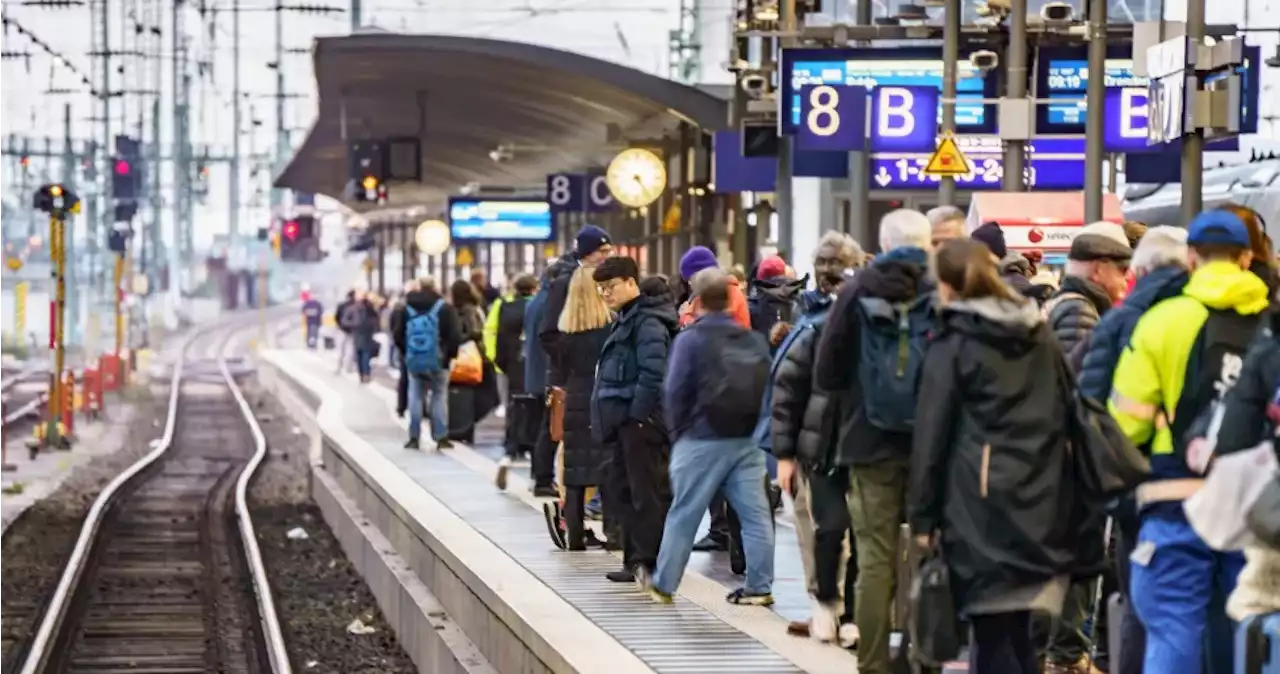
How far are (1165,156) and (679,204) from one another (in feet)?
44.4

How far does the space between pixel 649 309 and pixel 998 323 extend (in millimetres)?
5526

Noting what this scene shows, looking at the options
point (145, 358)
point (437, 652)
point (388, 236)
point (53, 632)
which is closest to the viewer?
point (437, 652)

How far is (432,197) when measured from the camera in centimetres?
→ 6631

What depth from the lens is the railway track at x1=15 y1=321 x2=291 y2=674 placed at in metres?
17.1

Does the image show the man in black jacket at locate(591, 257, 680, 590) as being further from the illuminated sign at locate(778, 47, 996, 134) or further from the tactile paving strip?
the illuminated sign at locate(778, 47, 996, 134)

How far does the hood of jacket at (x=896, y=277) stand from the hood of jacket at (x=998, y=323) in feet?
4.91

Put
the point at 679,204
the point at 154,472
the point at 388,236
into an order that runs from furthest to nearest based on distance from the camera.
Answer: the point at 388,236 < the point at 679,204 < the point at 154,472

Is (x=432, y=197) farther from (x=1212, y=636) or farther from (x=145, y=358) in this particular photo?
(x=1212, y=636)

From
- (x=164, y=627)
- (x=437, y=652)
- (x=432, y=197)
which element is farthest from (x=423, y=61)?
(x=432, y=197)

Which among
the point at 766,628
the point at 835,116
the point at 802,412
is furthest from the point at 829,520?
the point at 835,116

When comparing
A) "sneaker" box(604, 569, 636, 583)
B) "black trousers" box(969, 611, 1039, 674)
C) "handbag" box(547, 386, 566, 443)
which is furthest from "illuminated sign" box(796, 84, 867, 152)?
"black trousers" box(969, 611, 1039, 674)

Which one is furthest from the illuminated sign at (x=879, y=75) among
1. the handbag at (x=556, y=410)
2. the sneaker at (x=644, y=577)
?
the sneaker at (x=644, y=577)

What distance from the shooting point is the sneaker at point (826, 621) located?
10.9m

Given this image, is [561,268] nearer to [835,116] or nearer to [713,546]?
[713,546]
